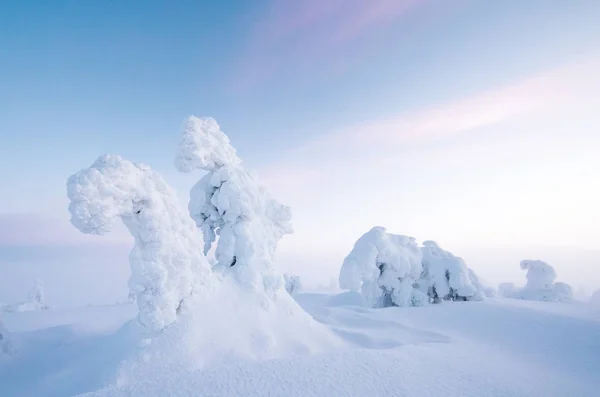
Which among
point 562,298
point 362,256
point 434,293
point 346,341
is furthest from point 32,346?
point 562,298

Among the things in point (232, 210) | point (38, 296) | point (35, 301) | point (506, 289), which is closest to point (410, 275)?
point (232, 210)

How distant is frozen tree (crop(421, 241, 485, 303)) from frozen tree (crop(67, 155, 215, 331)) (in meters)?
18.8

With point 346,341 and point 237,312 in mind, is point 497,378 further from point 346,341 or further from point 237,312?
point 237,312

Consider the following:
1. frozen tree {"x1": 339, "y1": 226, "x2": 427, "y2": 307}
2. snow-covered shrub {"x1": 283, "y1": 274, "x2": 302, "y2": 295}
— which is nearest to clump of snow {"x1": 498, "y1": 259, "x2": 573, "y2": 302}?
frozen tree {"x1": 339, "y1": 226, "x2": 427, "y2": 307}

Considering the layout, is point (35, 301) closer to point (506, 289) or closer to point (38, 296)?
point (38, 296)

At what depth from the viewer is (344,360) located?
8.42 meters

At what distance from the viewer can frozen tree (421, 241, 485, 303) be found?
23.1 m

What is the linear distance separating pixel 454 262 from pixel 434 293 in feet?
9.22

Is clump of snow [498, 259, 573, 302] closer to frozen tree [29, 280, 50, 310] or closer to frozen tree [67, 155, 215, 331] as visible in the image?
frozen tree [67, 155, 215, 331]

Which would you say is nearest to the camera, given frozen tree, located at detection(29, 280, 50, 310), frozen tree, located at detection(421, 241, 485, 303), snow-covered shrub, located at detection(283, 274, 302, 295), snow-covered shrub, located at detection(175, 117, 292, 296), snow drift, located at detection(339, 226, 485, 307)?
snow-covered shrub, located at detection(175, 117, 292, 296)

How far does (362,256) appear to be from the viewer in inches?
824

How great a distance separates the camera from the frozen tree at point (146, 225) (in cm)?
806

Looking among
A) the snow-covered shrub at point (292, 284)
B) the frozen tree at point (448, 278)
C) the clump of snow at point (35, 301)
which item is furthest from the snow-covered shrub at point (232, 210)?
the clump of snow at point (35, 301)

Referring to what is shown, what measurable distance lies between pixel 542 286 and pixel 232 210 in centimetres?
3181
